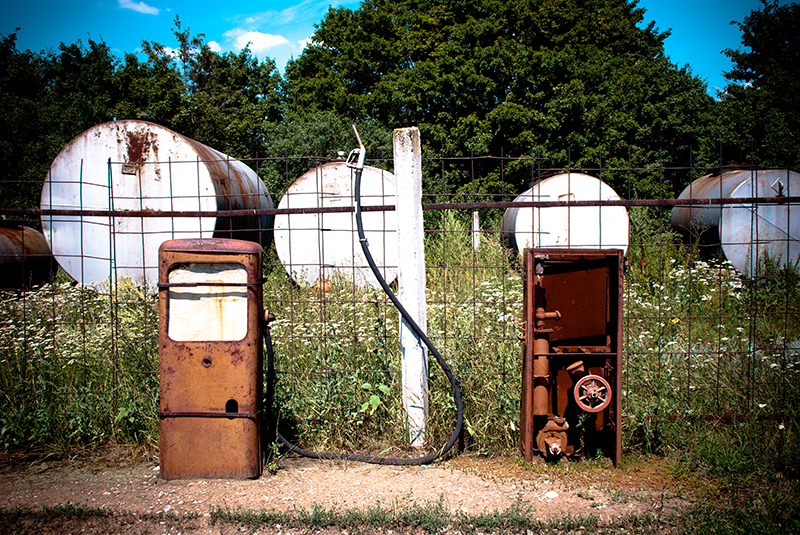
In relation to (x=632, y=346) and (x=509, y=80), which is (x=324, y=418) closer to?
(x=632, y=346)

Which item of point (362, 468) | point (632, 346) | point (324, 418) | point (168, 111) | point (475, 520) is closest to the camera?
point (475, 520)

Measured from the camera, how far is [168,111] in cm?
1869

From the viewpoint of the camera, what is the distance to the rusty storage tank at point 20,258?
8758 millimetres

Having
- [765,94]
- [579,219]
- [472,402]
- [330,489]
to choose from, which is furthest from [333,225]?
[765,94]

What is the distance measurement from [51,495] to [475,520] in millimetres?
2637

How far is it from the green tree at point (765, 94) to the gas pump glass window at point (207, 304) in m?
18.9

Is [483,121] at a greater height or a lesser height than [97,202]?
greater

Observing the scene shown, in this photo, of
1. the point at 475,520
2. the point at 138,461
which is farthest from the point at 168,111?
the point at 475,520

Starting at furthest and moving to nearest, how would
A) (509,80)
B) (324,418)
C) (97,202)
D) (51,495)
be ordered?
(509,80), (97,202), (324,418), (51,495)

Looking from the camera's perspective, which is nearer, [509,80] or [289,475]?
[289,475]

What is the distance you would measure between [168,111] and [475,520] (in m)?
19.9

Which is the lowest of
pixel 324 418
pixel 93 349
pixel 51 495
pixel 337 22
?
pixel 51 495

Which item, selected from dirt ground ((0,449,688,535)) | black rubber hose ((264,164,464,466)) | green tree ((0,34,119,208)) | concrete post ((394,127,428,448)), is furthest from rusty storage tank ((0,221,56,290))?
concrete post ((394,127,428,448))

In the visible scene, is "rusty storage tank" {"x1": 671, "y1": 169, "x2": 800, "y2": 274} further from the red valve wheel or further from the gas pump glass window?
the gas pump glass window
